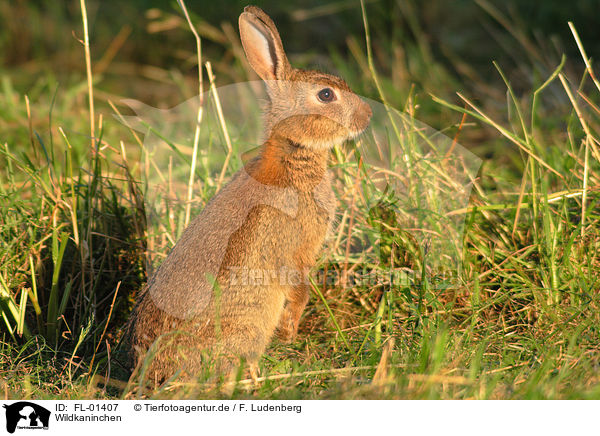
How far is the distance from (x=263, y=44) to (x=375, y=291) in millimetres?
1417

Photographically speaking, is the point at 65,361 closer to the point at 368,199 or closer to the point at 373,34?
the point at 368,199

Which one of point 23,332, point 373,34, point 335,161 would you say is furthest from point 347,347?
point 373,34

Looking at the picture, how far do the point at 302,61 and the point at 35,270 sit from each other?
3.25 metres

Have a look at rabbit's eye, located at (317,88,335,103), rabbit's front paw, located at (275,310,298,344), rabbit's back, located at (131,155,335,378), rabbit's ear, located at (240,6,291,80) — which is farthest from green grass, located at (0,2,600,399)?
rabbit's ear, located at (240,6,291,80)

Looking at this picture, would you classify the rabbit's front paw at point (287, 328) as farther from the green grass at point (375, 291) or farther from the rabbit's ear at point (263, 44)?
the rabbit's ear at point (263, 44)

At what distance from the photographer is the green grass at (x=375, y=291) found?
2910mm

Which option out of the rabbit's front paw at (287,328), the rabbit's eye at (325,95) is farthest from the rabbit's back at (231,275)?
the rabbit's eye at (325,95)

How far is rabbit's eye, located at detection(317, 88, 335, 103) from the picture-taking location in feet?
11.6

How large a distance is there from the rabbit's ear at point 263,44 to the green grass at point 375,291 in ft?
1.82

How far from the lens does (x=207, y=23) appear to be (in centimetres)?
711

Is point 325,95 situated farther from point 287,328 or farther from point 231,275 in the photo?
point 287,328

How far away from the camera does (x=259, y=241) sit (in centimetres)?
325
